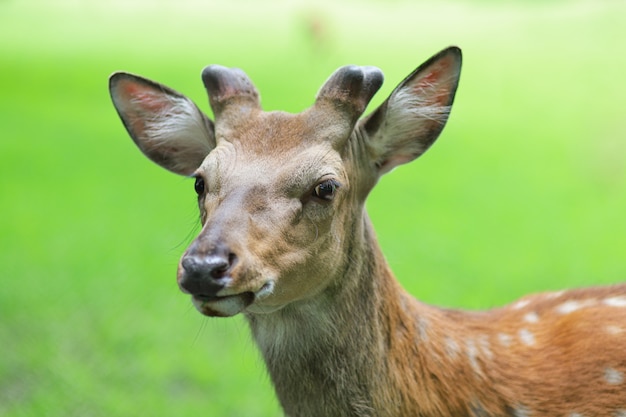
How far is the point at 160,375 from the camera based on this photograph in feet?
20.5

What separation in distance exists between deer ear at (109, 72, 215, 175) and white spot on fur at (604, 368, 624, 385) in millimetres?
1780

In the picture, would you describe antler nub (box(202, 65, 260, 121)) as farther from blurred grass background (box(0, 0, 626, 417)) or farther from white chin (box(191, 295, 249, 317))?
white chin (box(191, 295, 249, 317))

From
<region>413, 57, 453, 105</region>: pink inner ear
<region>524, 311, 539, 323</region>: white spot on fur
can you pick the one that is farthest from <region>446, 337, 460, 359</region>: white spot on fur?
<region>413, 57, 453, 105</region>: pink inner ear

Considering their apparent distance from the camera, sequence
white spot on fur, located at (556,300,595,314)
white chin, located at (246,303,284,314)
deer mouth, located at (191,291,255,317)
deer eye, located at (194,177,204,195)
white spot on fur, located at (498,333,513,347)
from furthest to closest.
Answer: white spot on fur, located at (556,300,595,314) < white spot on fur, located at (498,333,513,347) < deer eye, located at (194,177,204,195) < white chin, located at (246,303,284,314) < deer mouth, located at (191,291,255,317)

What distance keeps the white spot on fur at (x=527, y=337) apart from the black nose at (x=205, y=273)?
4.86 feet

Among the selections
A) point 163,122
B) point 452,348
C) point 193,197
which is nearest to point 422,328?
point 452,348

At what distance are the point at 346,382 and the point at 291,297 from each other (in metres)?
0.43

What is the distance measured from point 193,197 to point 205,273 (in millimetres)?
7959

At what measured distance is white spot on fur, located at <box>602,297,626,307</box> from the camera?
153 inches

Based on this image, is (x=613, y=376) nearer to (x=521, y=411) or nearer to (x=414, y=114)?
(x=521, y=411)

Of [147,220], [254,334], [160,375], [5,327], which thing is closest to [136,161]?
[147,220]

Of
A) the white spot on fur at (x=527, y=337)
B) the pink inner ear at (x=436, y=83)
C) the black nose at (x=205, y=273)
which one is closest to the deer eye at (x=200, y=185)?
the black nose at (x=205, y=273)

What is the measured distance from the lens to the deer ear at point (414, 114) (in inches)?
140

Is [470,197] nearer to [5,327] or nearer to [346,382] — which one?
[5,327]
